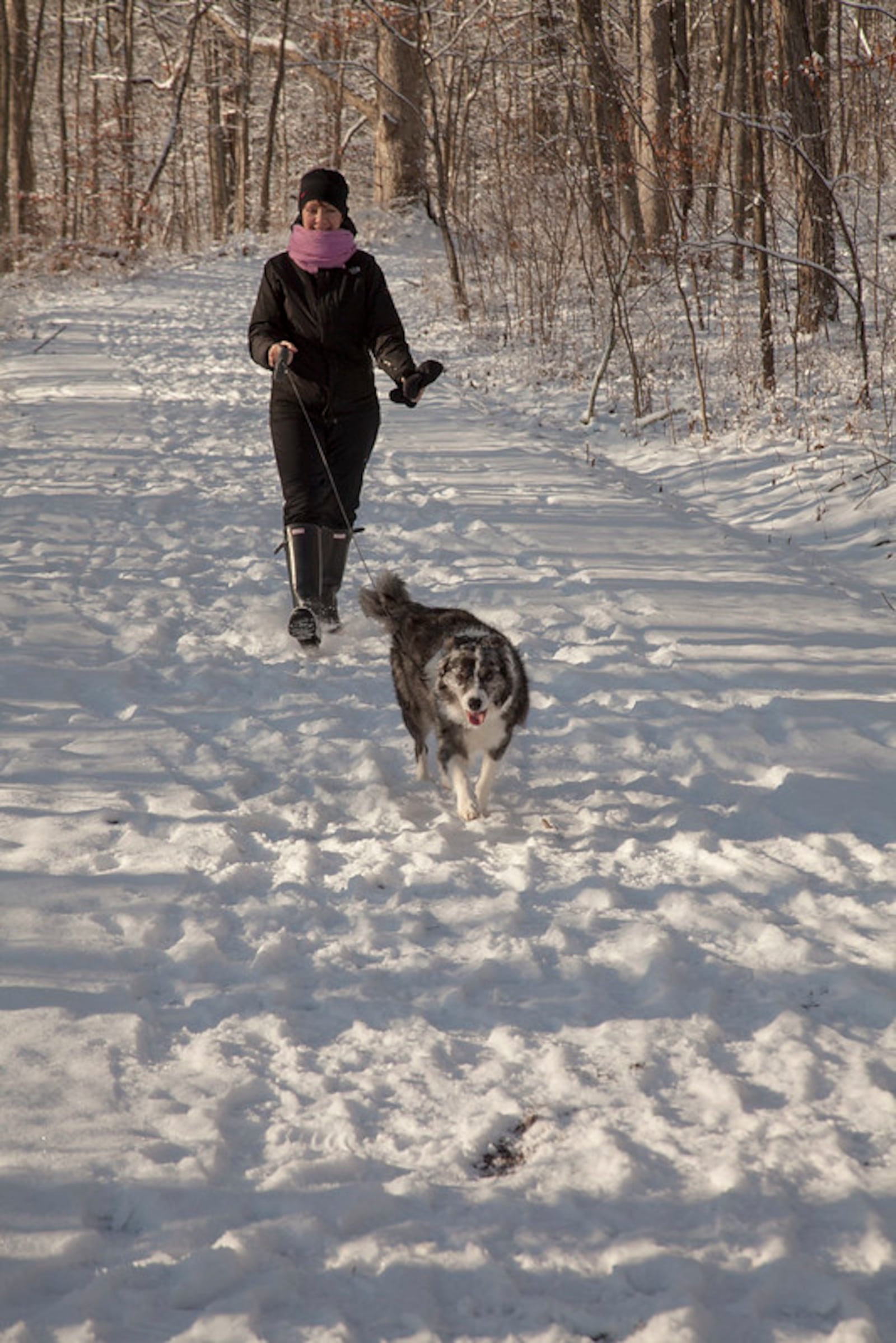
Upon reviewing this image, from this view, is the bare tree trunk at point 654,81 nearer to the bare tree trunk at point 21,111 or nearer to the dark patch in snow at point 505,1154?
the dark patch in snow at point 505,1154

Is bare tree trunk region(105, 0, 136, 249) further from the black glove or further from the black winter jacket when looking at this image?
the black glove

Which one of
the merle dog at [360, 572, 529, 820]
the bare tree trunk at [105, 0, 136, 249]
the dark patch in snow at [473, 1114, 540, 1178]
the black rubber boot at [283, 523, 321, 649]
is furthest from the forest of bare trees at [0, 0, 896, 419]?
the dark patch in snow at [473, 1114, 540, 1178]

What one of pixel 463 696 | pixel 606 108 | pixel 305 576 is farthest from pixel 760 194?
pixel 463 696

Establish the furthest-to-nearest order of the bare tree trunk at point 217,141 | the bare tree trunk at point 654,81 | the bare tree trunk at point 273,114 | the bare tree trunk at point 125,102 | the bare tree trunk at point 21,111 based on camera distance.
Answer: the bare tree trunk at point 217,141 → the bare tree trunk at point 125,102 → the bare tree trunk at point 273,114 → the bare tree trunk at point 21,111 → the bare tree trunk at point 654,81

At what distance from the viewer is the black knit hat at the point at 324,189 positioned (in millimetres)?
5500

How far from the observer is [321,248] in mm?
5594

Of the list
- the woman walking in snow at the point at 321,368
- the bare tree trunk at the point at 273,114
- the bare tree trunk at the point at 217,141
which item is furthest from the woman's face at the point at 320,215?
the bare tree trunk at the point at 217,141

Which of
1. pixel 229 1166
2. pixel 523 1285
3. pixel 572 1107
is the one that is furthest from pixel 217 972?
pixel 523 1285

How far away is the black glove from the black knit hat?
1007 mm

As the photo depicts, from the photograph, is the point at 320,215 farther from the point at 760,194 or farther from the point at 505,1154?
the point at 760,194

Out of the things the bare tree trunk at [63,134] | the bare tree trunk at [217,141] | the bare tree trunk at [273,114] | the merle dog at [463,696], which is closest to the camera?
the merle dog at [463,696]

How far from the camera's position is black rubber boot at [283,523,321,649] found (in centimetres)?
598

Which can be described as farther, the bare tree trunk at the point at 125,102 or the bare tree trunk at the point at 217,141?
Result: the bare tree trunk at the point at 217,141

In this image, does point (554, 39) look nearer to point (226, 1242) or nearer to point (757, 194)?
point (757, 194)
